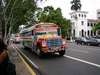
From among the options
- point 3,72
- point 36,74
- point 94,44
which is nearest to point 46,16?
point 94,44

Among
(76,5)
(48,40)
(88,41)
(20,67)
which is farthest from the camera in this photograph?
(76,5)

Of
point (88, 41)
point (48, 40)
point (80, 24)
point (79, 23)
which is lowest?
point (88, 41)

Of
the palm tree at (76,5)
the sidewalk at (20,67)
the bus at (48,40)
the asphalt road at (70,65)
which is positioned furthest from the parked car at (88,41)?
the palm tree at (76,5)

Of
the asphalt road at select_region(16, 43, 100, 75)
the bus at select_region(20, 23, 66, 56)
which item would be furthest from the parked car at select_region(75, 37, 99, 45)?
the asphalt road at select_region(16, 43, 100, 75)

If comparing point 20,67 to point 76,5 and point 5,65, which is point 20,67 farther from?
point 76,5

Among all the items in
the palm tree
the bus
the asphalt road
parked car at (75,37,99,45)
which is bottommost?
parked car at (75,37,99,45)

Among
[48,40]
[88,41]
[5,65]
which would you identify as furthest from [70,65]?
[88,41]

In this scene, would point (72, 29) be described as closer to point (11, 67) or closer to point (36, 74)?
point (36, 74)

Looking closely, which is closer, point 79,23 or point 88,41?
point 88,41

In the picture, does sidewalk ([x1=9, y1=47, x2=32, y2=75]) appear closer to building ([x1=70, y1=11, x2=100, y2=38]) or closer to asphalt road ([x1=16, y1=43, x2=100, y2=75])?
asphalt road ([x1=16, y1=43, x2=100, y2=75])

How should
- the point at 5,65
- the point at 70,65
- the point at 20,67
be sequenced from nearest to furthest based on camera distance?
the point at 5,65 → the point at 20,67 → the point at 70,65

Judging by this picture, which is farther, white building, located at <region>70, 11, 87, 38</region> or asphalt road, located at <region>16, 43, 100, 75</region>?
white building, located at <region>70, 11, 87, 38</region>

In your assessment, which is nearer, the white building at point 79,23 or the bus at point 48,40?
the bus at point 48,40

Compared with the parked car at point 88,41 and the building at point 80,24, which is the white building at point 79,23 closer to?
the building at point 80,24
